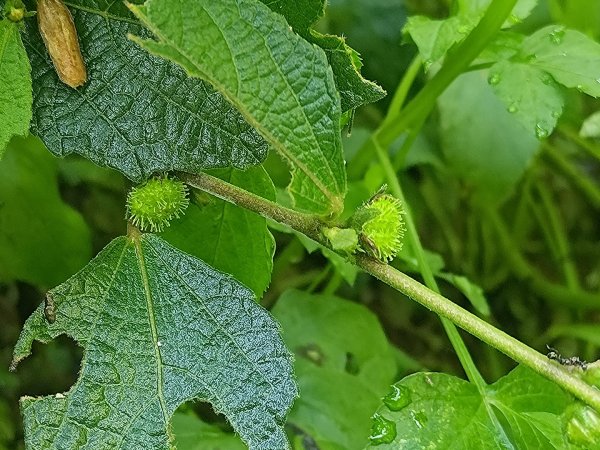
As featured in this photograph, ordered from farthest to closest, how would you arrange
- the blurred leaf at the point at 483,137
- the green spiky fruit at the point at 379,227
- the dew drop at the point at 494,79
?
the blurred leaf at the point at 483,137
the dew drop at the point at 494,79
the green spiky fruit at the point at 379,227

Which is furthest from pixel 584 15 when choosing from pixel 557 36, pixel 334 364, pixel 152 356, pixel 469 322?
pixel 152 356

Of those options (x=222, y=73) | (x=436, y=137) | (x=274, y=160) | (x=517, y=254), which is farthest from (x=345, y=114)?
(x=517, y=254)

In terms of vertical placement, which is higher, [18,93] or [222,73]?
[222,73]

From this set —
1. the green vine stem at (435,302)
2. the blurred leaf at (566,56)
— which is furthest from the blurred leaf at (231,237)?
the blurred leaf at (566,56)

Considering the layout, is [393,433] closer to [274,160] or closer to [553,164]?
[274,160]

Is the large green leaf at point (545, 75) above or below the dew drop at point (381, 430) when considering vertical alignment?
above

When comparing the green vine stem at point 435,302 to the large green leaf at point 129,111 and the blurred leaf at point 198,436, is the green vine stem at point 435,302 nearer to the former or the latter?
the large green leaf at point 129,111

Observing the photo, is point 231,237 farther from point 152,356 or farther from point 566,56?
point 566,56

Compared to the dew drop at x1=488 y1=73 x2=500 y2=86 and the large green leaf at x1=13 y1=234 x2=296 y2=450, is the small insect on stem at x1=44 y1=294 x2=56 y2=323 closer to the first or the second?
the large green leaf at x1=13 y1=234 x2=296 y2=450
